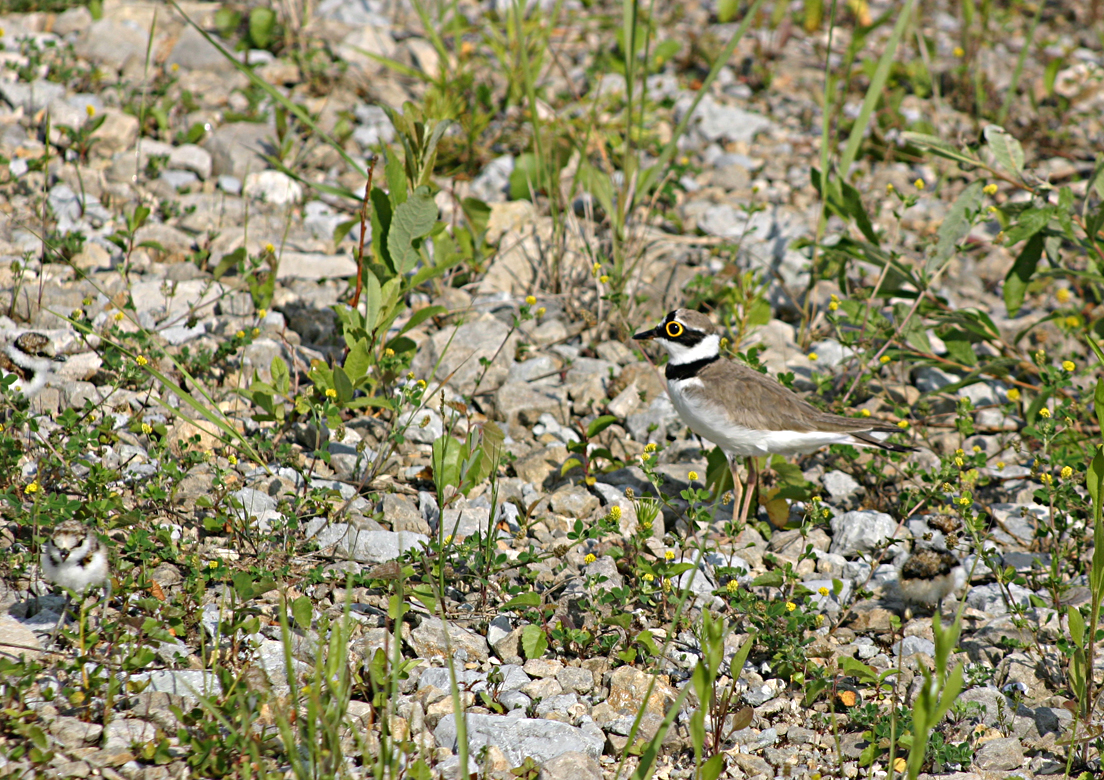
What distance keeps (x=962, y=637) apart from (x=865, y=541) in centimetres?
60

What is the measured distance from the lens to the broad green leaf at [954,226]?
511 cm

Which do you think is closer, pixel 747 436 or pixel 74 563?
pixel 74 563

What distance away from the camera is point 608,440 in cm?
495

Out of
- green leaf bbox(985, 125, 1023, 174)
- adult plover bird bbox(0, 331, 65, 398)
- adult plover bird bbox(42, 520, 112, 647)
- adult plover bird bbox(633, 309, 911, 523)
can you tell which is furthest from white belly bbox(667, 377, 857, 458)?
adult plover bird bbox(0, 331, 65, 398)

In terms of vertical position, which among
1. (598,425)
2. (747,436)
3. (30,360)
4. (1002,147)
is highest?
(1002,147)

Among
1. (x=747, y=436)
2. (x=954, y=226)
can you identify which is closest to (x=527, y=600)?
(x=747, y=436)

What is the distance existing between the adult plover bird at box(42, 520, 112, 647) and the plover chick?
3029mm

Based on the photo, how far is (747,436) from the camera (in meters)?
4.26

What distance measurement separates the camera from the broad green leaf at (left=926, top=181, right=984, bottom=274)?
16.8 feet

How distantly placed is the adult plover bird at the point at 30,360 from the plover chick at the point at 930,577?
3.85 meters

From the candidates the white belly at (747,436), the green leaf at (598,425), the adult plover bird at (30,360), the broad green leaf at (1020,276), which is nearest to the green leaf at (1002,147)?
the broad green leaf at (1020,276)

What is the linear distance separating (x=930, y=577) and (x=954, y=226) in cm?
214

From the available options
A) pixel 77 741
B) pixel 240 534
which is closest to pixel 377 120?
pixel 240 534

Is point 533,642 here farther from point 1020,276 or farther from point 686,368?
point 1020,276
